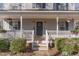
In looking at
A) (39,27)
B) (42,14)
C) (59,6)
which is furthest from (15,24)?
(59,6)

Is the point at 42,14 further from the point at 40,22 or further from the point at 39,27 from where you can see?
the point at 39,27

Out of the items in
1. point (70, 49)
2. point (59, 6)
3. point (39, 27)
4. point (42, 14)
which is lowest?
point (39, 27)

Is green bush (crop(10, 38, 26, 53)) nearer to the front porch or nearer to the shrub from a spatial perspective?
the shrub

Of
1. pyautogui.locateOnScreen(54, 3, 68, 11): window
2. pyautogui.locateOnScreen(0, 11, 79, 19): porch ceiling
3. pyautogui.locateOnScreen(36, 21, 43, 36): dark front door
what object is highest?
pyautogui.locateOnScreen(54, 3, 68, 11): window

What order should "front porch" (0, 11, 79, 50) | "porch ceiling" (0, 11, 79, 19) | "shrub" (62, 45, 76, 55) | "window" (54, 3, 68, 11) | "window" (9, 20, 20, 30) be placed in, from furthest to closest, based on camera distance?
"window" (54, 3, 68, 11) < "window" (9, 20, 20, 30) < "front porch" (0, 11, 79, 50) < "porch ceiling" (0, 11, 79, 19) < "shrub" (62, 45, 76, 55)

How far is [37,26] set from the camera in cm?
1888

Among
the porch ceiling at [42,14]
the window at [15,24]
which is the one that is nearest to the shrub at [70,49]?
the porch ceiling at [42,14]

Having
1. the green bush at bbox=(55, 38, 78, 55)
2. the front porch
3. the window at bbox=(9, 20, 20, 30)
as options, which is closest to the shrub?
the green bush at bbox=(55, 38, 78, 55)

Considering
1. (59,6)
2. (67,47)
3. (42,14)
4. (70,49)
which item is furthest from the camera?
(59,6)

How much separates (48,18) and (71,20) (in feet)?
6.08

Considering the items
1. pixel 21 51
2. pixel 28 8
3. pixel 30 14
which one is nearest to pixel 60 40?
pixel 21 51

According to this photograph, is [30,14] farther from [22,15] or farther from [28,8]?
[28,8]

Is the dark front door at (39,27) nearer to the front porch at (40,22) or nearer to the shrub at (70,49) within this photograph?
the front porch at (40,22)

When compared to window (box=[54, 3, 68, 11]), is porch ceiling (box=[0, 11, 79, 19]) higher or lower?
lower
